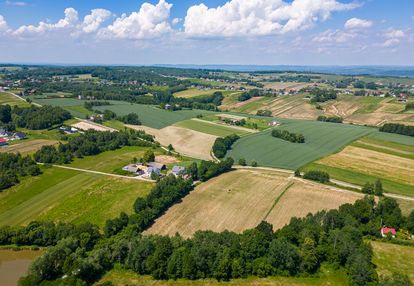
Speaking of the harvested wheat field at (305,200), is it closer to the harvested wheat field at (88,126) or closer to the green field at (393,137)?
the green field at (393,137)

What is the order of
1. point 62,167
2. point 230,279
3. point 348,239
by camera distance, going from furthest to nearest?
point 62,167
point 348,239
point 230,279

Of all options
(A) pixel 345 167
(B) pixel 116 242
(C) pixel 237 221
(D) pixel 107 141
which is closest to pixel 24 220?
(B) pixel 116 242

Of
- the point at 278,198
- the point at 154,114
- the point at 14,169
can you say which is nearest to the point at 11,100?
the point at 154,114

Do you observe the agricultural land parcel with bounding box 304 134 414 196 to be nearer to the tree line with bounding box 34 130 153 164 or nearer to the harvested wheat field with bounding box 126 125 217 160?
the harvested wheat field with bounding box 126 125 217 160

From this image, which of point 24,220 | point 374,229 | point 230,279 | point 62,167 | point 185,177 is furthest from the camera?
point 62,167

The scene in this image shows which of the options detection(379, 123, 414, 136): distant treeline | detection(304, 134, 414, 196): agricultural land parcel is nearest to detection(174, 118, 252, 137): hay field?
detection(304, 134, 414, 196): agricultural land parcel

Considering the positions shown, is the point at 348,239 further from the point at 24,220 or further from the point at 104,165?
the point at 104,165

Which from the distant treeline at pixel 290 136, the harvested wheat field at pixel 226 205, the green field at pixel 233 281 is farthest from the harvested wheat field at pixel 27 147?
the distant treeline at pixel 290 136
